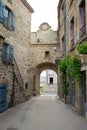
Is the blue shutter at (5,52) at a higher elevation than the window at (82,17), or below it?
below

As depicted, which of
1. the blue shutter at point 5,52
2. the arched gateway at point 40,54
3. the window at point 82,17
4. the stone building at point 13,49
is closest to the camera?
the window at point 82,17

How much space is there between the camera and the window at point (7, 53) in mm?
10499

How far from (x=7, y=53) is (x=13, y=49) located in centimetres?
112

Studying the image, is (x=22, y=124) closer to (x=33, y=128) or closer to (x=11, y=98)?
(x=33, y=128)

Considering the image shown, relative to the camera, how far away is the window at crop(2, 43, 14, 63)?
10499 millimetres

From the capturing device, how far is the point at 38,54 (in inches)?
790

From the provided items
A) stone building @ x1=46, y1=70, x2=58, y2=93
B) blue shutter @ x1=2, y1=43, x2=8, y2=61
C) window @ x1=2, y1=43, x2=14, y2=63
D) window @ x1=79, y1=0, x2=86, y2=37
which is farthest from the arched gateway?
stone building @ x1=46, y1=70, x2=58, y2=93

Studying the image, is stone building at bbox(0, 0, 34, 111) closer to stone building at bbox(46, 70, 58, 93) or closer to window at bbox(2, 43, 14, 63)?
window at bbox(2, 43, 14, 63)

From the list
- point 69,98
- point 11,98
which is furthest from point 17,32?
point 69,98

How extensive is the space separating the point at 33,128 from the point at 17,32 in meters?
8.61

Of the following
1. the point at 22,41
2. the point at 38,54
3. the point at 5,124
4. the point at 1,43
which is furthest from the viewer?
the point at 38,54

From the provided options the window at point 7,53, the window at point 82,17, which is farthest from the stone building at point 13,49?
the window at point 82,17

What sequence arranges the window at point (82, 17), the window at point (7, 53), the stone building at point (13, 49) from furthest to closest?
the window at point (7, 53), the stone building at point (13, 49), the window at point (82, 17)

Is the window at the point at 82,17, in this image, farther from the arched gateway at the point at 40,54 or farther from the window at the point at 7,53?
the arched gateway at the point at 40,54
